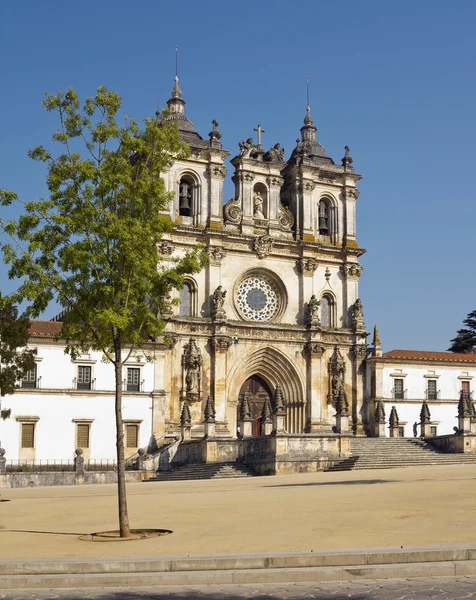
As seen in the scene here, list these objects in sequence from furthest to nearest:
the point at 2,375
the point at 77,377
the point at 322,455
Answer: the point at 77,377
the point at 322,455
the point at 2,375

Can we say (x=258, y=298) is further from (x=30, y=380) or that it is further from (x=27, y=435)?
(x=27, y=435)

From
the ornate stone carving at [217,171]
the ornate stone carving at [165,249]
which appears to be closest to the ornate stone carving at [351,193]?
the ornate stone carving at [217,171]

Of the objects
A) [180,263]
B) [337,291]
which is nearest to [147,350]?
[337,291]

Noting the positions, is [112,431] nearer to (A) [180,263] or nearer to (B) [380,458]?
(B) [380,458]

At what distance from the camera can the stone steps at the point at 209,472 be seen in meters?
39.3

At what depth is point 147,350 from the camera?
159 ft

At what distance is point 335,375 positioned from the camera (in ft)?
178

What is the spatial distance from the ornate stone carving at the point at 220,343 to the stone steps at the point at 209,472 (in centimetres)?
1015

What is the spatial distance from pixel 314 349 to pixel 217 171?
13150mm

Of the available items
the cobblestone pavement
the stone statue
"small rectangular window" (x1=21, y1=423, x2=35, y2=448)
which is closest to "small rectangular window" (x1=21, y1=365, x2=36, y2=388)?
"small rectangular window" (x1=21, y1=423, x2=35, y2=448)

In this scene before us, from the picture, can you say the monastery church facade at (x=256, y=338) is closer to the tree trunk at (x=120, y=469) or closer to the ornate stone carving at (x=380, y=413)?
the ornate stone carving at (x=380, y=413)

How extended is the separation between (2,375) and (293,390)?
2602 centimetres

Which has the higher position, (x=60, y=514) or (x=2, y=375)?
(x=2, y=375)

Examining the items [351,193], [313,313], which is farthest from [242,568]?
[351,193]
